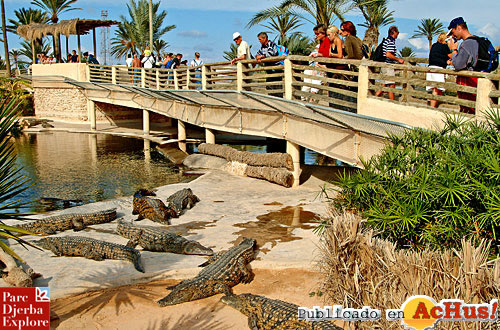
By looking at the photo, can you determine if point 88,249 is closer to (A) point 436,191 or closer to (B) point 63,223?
(B) point 63,223

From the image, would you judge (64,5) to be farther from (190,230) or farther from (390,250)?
(390,250)

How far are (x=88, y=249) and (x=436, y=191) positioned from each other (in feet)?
16.8

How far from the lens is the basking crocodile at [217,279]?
5629mm

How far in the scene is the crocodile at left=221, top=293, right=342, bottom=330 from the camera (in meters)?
4.70

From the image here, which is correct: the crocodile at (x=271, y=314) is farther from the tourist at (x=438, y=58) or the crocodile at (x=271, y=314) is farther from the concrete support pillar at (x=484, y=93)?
the tourist at (x=438, y=58)

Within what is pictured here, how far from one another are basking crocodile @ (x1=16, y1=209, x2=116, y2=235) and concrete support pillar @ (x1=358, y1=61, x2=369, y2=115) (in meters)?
5.48

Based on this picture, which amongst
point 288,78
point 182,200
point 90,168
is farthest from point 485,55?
point 90,168

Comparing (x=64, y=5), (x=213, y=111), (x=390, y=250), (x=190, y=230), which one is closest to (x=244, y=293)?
(x=390, y=250)

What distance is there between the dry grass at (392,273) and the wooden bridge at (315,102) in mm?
2286

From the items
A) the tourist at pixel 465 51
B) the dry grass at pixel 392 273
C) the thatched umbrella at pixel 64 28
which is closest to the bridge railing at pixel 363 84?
the tourist at pixel 465 51

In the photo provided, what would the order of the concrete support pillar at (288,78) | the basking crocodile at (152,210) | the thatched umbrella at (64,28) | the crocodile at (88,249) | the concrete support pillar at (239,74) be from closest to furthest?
1. the crocodile at (88,249)
2. the basking crocodile at (152,210)
3. the concrete support pillar at (288,78)
4. the concrete support pillar at (239,74)
5. the thatched umbrella at (64,28)

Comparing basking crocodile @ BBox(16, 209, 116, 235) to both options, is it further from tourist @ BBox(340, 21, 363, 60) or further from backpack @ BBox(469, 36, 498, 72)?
backpack @ BBox(469, 36, 498, 72)

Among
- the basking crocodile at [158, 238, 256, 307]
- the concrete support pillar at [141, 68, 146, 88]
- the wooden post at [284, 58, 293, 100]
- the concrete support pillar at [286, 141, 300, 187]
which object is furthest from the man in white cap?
the concrete support pillar at [141, 68, 146, 88]

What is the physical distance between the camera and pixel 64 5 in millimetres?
32594
